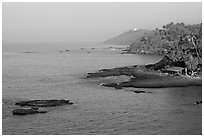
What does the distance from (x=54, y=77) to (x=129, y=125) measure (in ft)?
95.0

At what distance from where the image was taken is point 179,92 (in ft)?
120

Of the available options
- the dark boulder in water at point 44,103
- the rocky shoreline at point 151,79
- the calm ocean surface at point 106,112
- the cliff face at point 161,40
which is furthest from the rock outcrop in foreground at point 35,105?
the cliff face at point 161,40

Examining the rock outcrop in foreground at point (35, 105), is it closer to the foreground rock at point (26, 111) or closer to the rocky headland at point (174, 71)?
the foreground rock at point (26, 111)


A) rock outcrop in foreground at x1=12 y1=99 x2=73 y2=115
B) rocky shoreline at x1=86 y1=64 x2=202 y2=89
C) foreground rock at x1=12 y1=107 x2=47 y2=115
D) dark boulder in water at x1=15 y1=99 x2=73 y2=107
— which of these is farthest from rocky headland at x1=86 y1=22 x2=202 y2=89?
foreground rock at x1=12 y1=107 x2=47 y2=115

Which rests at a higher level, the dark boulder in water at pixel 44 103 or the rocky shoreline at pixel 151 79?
the dark boulder in water at pixel 44 103

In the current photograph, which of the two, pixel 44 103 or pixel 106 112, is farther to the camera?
pixel 44 103

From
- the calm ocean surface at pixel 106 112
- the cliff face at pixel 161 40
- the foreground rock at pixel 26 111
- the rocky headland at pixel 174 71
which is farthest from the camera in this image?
the cliff face at pixel 161 40

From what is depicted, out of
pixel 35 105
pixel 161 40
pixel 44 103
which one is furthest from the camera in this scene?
pixel 161 40

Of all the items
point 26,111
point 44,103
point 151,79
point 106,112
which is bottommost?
point 151,79

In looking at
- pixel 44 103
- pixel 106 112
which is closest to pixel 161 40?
pixel 44 103

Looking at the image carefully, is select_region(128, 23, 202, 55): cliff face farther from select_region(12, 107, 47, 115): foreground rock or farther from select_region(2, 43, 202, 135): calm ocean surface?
select_region(12, 107, 47, 115): foreground rock

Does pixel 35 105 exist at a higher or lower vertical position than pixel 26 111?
lower

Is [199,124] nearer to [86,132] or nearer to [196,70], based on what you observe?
[86,132]

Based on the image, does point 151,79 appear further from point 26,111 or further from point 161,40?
point 161,40
